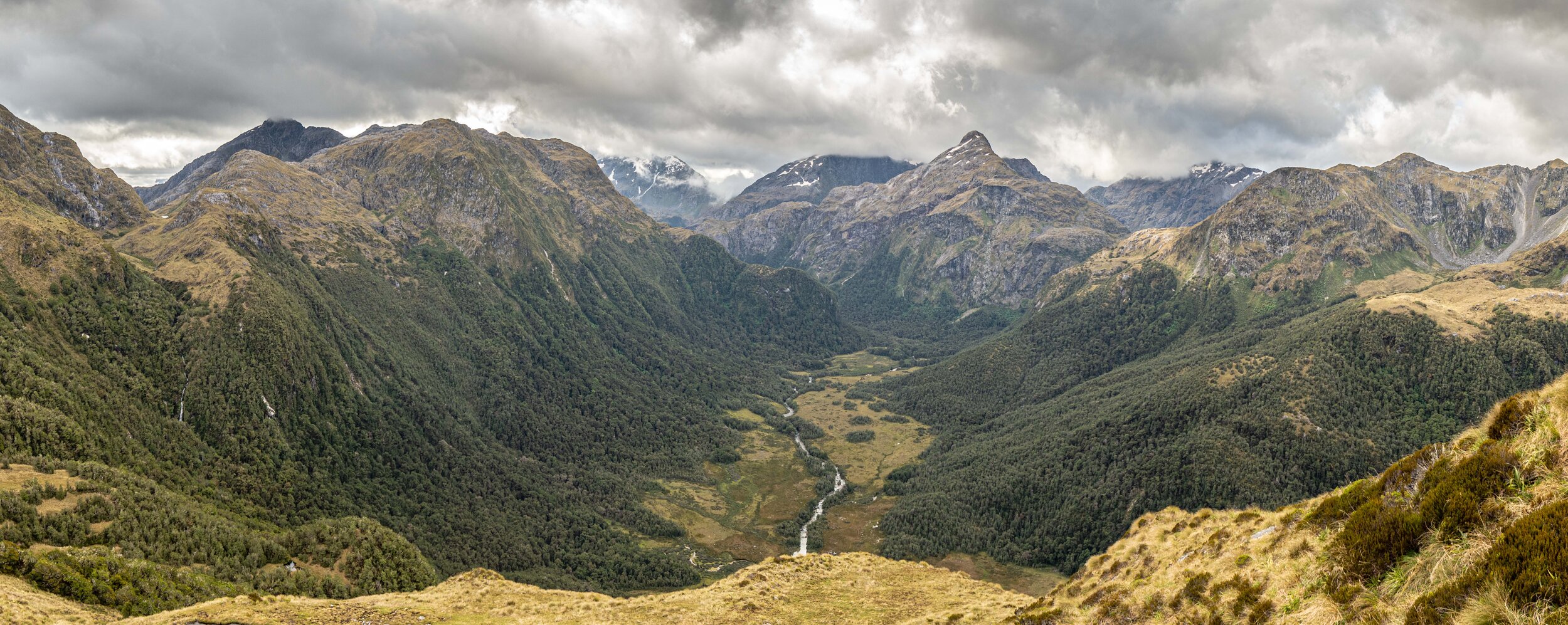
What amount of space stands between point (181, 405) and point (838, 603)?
201 metres

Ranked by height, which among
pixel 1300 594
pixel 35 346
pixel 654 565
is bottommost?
pixel 654 565

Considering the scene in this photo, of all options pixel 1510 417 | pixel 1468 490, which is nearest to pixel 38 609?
pixel 1468 490

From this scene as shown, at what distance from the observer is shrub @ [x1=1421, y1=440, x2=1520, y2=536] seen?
18.2 metres

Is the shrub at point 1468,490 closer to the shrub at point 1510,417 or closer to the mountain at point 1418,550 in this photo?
the mountain at point 1418,550

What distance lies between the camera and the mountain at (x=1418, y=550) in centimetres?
1424

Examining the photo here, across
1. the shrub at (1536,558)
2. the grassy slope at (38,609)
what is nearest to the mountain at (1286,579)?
the shrub at (1536,558)

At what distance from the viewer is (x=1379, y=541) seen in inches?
800

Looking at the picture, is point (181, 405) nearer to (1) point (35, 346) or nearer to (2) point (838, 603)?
(1) point (35, 346)

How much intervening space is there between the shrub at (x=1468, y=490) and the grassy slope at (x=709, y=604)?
3023cm

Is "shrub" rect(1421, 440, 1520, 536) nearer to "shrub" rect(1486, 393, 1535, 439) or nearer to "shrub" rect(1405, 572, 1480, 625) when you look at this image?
"shrub" rect(1486, 393, 1535, 439)

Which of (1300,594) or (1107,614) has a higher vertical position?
(1300,594)

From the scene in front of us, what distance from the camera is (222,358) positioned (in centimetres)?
18475

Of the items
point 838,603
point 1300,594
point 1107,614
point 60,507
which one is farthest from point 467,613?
point 60,507

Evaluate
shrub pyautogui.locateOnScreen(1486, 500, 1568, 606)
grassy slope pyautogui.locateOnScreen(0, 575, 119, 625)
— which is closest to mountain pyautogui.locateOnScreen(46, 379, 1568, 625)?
shrub pyautogui.locateOnScreen(1486, 500, 1568, 606)
